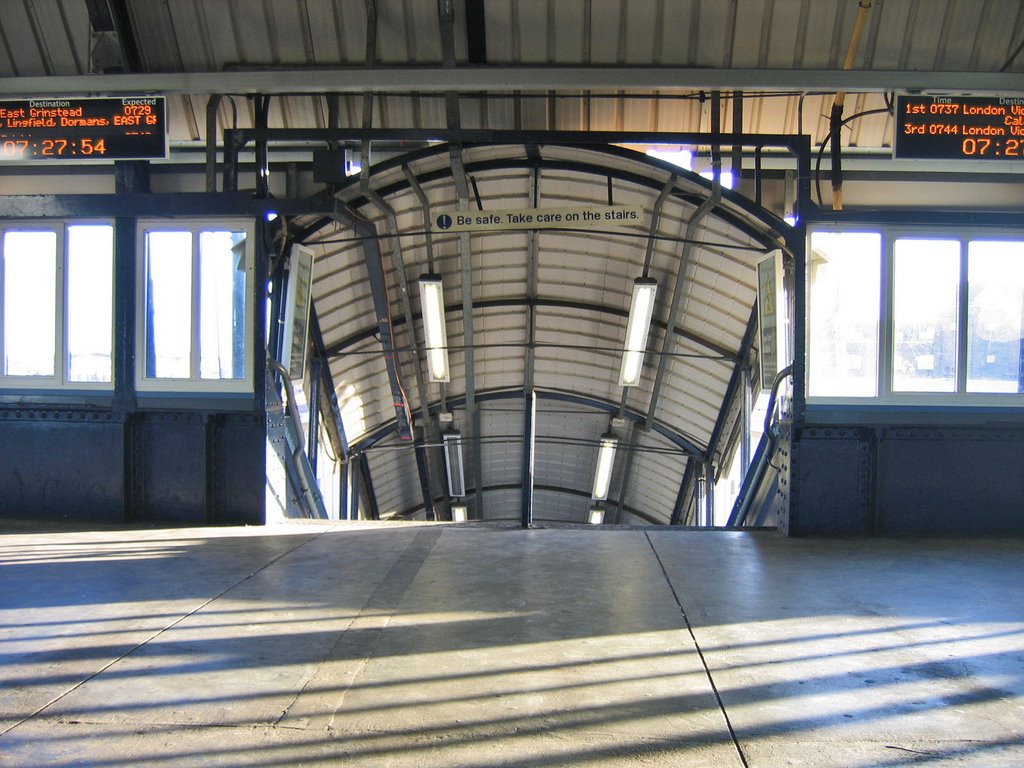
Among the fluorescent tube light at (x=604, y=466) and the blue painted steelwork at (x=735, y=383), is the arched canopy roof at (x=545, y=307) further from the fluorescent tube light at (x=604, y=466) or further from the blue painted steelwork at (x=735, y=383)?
the fluorescent tube light at (x=604, y=466)

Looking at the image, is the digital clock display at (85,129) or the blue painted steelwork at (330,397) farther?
the blue painted steelwork at (330,397)

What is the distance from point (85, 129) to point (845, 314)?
7.71 metres

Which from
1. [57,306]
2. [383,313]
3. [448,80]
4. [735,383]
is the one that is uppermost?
[448,80]

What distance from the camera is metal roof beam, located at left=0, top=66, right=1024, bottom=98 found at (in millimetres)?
8430

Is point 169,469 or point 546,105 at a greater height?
point 546,105

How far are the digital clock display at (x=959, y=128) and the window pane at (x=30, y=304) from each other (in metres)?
8.62

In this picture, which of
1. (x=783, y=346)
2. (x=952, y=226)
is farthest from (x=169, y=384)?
(x=952, y=226)

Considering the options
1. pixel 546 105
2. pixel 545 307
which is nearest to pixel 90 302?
pixel 546 105

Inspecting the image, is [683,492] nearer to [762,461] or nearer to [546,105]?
[762,461]

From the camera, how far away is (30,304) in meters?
9.56

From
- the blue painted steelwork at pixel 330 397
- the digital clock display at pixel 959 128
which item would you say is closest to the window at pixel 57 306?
the blue painted steelwork at pixel 330 397

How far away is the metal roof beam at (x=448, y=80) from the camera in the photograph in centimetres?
843

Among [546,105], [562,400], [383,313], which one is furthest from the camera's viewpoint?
[562,400]

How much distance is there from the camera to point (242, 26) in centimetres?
898
